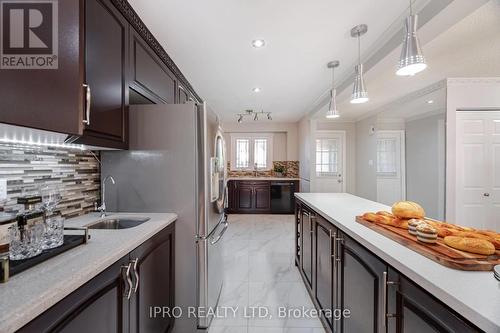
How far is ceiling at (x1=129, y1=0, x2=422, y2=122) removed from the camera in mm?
1661

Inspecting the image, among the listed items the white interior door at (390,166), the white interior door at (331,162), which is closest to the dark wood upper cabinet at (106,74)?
the white interior door at (331,162)

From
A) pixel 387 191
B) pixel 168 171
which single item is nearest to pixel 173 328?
pixel 168 171

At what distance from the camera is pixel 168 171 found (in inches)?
64.9

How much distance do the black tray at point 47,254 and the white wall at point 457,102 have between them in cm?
426

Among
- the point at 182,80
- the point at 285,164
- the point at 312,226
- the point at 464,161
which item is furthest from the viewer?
the point at 285,164

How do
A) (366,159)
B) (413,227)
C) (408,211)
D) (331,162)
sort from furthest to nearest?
(331,162) → (366,159) → (408,211) → (413,227)

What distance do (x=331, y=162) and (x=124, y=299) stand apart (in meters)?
5.98

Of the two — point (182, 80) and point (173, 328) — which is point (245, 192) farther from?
point (173, 328)

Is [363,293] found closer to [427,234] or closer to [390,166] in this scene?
[427,234]

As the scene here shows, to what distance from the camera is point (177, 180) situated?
164 centimetres

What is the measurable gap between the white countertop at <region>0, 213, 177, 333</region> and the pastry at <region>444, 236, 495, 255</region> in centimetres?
137

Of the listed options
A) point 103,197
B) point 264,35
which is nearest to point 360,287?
point 103,197

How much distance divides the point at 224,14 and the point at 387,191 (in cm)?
563

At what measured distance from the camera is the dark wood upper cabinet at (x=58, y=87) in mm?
791
